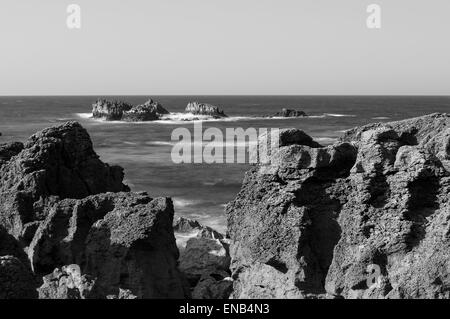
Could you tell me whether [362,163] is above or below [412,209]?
above

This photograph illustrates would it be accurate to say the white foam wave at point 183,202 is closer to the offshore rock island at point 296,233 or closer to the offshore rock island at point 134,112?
the offshore rock island at point 296,233

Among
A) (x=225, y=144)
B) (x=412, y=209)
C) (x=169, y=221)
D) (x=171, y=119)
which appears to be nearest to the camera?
(x=412, y=209)

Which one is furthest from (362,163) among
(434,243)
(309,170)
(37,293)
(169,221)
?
(37,293)

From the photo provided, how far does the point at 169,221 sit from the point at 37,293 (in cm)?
412

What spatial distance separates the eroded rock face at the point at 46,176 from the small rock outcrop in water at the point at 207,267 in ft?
12.4

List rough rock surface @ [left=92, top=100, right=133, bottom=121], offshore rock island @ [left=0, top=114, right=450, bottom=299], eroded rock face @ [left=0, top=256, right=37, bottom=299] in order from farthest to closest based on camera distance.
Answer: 1. rough rock surface @ [left=92, top=100, right=133, bottom=121]
2. offshore rock island @ [left=0, top=114, right=450, bottom=299]
3. eroded rock face @ [left=0, top=256, right=37, bottom=299]

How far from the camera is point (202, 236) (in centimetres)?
2286

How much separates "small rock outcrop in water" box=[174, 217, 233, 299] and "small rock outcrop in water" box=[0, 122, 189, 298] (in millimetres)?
871

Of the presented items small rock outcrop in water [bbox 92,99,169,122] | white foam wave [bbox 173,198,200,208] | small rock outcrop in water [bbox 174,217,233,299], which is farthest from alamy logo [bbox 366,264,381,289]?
small rock outcrop in water [bbox 92,99,169,122]

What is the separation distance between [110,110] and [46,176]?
388 feet

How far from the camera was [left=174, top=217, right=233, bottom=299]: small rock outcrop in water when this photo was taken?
15.8 m

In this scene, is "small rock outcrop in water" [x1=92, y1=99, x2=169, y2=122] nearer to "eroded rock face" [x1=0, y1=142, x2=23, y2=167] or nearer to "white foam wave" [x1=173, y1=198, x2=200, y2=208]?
"white foam wave" [x1=173, y1=198, x2=200, y2=208]

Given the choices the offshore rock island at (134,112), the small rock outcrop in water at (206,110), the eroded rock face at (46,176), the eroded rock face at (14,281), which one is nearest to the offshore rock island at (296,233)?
the eroded rock face at (14,281)
